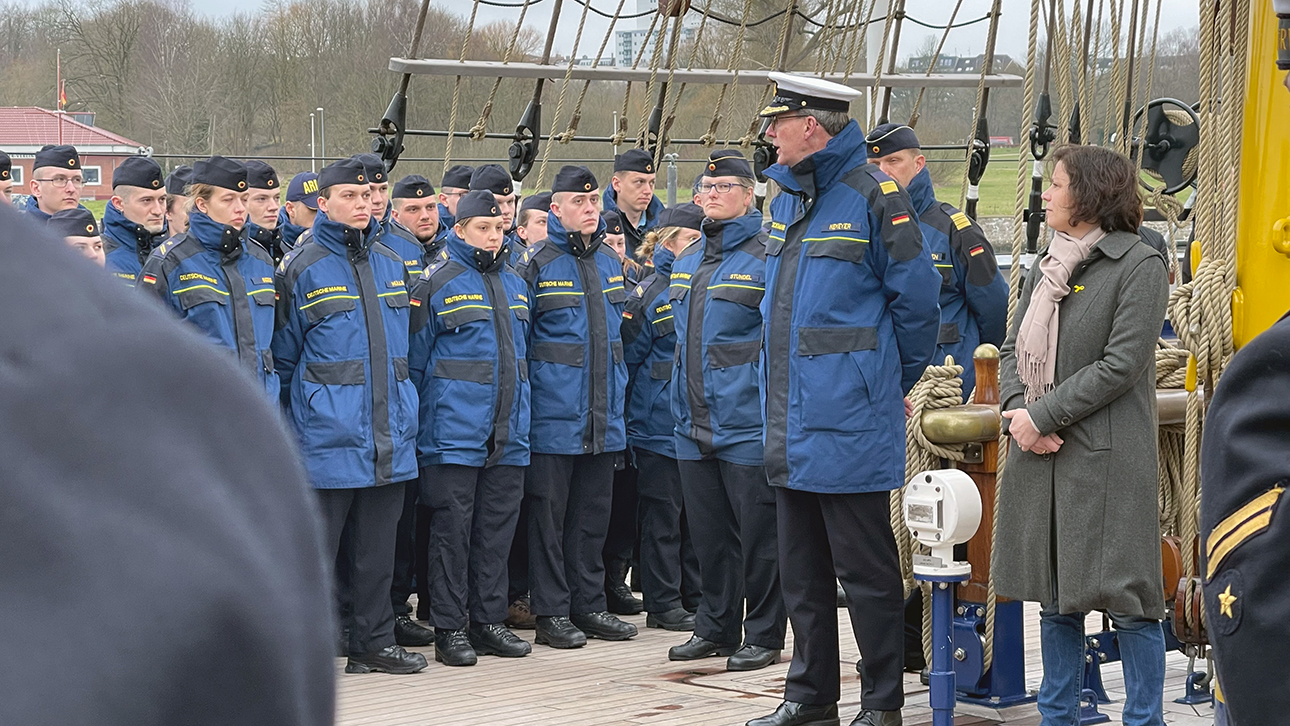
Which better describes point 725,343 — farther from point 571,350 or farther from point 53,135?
point 53,135

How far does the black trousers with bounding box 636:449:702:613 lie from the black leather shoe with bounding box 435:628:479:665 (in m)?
0.99

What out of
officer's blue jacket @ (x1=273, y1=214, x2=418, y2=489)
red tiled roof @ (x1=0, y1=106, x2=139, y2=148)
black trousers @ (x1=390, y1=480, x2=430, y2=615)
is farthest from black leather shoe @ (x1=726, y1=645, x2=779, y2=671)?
red tiled roof @ (x1=0, y1=106, x2=139, y2=148)

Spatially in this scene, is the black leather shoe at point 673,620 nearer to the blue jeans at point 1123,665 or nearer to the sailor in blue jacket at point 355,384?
the sailor in blue jacket at point 355,384

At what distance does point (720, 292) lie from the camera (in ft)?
18.7

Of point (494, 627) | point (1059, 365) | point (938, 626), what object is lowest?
point (494, 627)

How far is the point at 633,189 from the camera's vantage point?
7.27 m

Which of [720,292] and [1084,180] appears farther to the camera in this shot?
[720,292]

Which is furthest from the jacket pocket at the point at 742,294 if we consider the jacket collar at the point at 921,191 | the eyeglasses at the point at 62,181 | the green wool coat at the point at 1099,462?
the eyeglasses at the point at 62,181

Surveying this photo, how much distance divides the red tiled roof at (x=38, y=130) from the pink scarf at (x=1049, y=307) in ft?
39.5

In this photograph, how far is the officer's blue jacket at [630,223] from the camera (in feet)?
23.9

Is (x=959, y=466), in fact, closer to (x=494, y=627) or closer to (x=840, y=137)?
(x=840, y=137)

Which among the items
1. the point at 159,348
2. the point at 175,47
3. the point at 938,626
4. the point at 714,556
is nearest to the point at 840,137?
the point at 938,626

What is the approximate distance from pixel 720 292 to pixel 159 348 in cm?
527

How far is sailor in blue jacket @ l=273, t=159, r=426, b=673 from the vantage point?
5.45 metres
